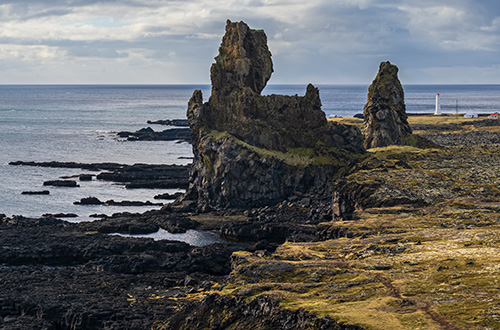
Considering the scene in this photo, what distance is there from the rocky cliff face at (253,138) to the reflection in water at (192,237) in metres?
17.0

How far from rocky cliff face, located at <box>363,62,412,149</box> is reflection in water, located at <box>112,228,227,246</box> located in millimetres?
67874

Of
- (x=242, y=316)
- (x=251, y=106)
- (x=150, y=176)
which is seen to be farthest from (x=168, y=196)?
(x=242, y=316)

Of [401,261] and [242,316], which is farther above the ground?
[401,261]

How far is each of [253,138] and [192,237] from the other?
34735 mm

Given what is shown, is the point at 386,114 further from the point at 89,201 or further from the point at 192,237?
the point at 192,237

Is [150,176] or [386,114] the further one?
[150,176]

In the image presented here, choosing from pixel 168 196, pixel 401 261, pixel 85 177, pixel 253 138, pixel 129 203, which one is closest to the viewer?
pixel 401 261

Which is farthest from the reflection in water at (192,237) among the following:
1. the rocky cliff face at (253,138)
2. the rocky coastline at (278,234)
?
the rocky cliff face at (253,138)

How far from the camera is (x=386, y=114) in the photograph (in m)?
Result: 184

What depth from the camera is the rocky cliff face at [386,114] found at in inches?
7215

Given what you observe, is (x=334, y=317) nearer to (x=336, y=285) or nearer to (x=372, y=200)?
(x=336, y=285)

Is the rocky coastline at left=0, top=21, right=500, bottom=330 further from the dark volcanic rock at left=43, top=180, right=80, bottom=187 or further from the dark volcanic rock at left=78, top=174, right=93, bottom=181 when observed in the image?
the dark volcanic rock at left=78, top=174, right=93, bottom=181

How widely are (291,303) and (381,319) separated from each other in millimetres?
10538

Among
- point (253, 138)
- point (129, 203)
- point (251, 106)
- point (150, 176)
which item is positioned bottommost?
point (129, 203)
